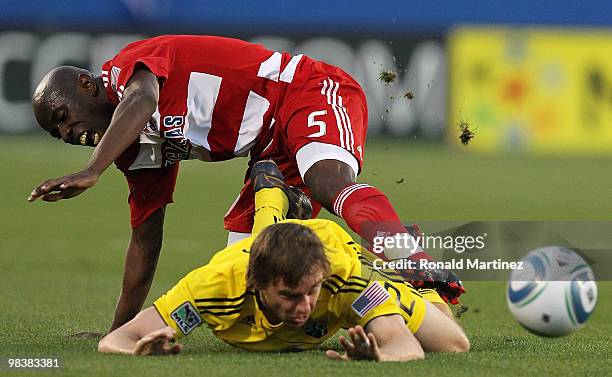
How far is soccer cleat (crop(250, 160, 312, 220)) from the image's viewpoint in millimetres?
5828

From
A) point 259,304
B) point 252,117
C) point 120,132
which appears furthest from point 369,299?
point 252,117

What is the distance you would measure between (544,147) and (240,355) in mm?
15408

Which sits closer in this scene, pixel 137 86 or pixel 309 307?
pixel 309 307

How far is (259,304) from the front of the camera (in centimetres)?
484

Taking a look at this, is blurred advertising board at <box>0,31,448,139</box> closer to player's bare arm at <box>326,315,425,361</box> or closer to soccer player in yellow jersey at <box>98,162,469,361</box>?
soccer player in yellow jersey at <box>98,162,469,361</box>

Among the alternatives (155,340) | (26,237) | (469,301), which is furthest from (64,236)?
(155,340)

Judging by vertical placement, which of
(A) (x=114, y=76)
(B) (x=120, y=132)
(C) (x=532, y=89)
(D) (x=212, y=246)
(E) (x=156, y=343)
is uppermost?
(C) (x=532, y=89)

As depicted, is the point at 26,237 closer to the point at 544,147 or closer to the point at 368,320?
the point at 368,320

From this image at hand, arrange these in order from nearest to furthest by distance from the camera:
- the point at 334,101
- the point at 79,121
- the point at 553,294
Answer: the point at 553,294, the point at 79,121, the point at 334,101

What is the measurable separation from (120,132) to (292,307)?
1.12m

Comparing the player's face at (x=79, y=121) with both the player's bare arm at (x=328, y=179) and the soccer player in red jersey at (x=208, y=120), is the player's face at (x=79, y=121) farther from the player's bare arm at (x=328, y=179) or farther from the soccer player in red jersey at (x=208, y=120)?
the player's bare arm at (x=328, y=179)

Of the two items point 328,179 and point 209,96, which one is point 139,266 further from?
point 328,179

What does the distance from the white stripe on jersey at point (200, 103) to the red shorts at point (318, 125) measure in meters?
0.32

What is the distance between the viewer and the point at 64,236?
11.2 metres
